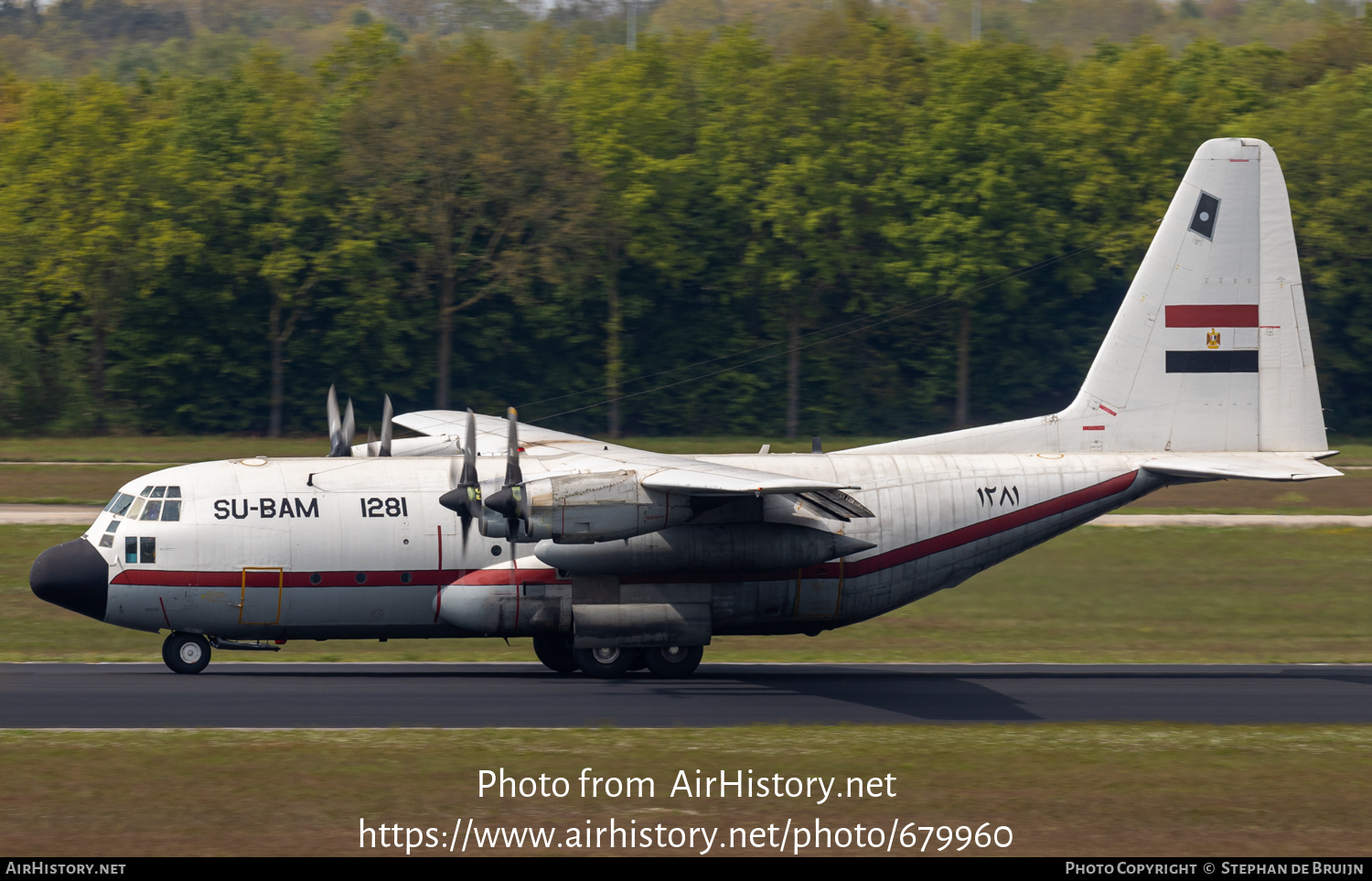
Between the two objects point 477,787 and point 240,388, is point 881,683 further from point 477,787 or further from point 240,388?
point 240,388

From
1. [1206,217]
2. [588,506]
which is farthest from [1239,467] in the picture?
[588,506]

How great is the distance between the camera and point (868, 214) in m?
58.1

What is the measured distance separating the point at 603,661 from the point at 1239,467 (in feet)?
34.5

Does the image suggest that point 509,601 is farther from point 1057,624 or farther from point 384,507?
point 1057,624

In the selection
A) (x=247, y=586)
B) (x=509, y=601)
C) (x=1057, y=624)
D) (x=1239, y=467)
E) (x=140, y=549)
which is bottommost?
(x=1057, y=624)

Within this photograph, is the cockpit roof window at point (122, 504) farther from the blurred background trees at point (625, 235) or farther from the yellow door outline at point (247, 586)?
the blurred background trees at point (625, 235)

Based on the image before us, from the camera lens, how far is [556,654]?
23.5m

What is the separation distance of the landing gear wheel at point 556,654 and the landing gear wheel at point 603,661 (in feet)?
2.09

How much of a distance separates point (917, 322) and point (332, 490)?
3899cm

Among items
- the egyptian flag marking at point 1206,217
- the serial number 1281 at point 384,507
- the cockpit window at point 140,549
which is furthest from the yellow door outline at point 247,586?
the egyptian flag marking at point 1206,217

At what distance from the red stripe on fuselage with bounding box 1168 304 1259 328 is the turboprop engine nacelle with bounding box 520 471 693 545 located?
10.3 m

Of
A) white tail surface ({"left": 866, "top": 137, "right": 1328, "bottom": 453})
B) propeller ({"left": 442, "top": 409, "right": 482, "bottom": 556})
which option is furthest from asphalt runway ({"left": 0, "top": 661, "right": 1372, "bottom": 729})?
white tail surface ({"left": 866, "top": 137, "right": 1328, "bottom": 453})

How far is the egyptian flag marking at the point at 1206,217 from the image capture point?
2462cm

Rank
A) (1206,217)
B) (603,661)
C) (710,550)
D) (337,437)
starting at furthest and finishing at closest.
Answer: (337,437) → (1206,217) → (603,661) → (710,550)
